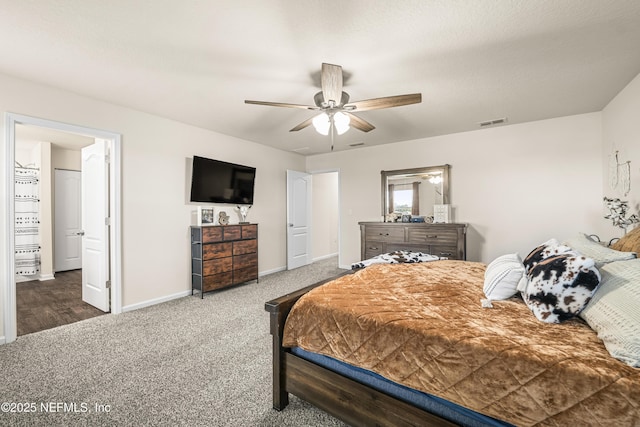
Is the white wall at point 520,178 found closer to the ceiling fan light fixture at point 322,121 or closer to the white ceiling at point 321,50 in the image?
the white ceiling at point 321,50

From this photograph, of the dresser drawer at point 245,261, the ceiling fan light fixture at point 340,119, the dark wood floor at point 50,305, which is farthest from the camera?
the dresser drawer at point 245,261

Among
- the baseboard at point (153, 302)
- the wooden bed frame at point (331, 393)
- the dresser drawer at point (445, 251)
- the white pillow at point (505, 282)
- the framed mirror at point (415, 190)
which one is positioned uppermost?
the framed mirror at point (415, 190)

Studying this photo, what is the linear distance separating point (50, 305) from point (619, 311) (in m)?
5.53

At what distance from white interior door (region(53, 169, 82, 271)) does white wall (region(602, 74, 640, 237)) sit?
28.9 feet

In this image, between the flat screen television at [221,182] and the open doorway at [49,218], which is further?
the open doorway at [49,218]

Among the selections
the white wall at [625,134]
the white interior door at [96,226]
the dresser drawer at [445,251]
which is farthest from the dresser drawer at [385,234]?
the white interior door at [96,226]

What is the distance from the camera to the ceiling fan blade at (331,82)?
2.12 metres

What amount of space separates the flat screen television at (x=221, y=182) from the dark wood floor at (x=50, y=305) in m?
1.97

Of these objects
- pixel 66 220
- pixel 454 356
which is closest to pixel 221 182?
pixel 66 220

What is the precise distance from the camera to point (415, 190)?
4.97m

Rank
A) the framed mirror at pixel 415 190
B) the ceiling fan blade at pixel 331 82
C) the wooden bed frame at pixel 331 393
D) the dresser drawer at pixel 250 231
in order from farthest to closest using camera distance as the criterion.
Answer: the framed mirror at pixel 415 190
the dresser drawer at pixel 250 231
the ceiling fan blade at pixel 331 82
the wooden bed frame at pixel 331 393

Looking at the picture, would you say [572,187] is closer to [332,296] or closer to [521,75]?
[521,75]

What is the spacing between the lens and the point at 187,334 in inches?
110

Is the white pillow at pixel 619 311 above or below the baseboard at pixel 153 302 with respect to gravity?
above
